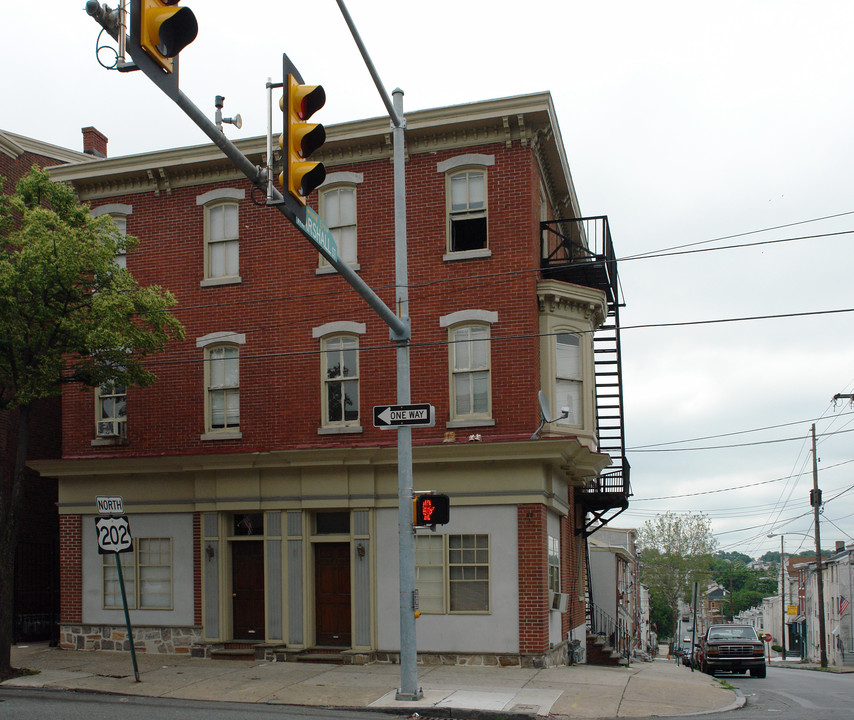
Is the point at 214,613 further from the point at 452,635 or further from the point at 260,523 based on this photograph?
the point at 452,635

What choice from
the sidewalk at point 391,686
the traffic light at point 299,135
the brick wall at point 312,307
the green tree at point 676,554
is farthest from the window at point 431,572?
the green tree at point 676,554

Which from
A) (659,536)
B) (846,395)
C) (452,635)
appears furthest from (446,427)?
(659,536)

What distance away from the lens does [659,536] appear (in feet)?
223

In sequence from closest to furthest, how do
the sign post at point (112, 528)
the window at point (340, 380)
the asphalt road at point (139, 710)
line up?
the asphalt road at point (139, 710), the sign post at point (112, 528), the window at point (340, 380)

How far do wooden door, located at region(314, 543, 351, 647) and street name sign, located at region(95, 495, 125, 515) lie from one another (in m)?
4.99

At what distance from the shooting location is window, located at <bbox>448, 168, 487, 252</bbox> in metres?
19.4

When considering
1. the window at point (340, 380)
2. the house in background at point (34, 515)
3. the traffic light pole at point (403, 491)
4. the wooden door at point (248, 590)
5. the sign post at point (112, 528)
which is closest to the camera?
the traffic light pole at point (403, 491)

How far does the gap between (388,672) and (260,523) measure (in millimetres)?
4769

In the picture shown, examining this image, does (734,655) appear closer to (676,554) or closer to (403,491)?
(403,491)

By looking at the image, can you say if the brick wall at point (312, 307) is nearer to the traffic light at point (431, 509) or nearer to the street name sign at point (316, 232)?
the traffic light at point (431, 509)

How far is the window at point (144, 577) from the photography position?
20.6m

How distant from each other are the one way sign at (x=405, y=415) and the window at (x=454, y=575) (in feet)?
17.2

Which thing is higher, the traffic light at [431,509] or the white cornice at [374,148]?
the white cornice at [374,148]

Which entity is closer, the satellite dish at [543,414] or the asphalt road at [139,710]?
the asphalt road at [139,710]
